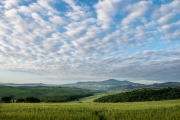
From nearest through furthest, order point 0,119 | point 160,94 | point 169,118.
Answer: point 0,119, point 169,118, point 160,94

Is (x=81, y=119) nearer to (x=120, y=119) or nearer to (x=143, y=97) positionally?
(x=120, y=119)

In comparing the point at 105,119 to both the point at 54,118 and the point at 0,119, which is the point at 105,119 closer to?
the point at 54,118

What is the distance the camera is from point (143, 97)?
71250 millimetres

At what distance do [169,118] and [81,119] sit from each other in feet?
16.8

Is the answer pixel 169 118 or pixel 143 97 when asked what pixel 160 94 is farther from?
pixel 169 118

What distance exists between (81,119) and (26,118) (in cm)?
319

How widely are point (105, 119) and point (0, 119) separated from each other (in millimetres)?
5964

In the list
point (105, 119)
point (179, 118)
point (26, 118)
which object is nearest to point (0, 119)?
point (26, 118)

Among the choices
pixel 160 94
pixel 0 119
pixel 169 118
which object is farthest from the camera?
pixel 160 94

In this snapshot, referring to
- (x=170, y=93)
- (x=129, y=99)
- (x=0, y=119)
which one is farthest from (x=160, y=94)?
(x=0, y=119)

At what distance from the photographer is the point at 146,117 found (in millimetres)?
13117

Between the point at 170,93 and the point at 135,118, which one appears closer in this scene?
the point at 135,118

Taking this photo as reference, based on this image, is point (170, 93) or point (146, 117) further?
point (170, 93)

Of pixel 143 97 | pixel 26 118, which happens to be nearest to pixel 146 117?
pixel 26 118
